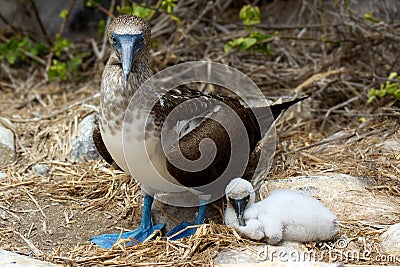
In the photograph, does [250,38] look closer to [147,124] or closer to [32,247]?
[147,124]

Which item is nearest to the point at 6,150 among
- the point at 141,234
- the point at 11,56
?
the point at 141,234

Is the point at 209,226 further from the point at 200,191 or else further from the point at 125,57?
the point at 125,57

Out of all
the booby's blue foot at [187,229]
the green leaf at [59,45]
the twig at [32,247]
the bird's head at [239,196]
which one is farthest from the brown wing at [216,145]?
the green leaf at [59,45]

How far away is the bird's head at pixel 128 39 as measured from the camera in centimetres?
328

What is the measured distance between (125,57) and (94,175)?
1384 mm

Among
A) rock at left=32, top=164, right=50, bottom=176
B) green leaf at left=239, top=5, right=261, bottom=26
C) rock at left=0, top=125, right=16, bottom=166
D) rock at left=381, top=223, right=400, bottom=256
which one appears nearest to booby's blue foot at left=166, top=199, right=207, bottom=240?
rock at left=381, top=223, right=400, bottom=256

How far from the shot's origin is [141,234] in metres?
3.76

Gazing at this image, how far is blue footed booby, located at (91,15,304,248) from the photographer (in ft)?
10.8

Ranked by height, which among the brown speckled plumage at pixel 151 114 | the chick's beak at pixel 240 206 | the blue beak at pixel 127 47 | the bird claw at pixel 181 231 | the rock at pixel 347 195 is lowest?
the bird claw at pixel 181 231

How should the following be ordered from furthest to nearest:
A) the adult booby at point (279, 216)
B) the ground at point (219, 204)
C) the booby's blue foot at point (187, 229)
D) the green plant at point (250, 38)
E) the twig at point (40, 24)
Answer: the twig at point (40, 24) → the green plant at point (250, 38) → the booby's blue foot at point (187, 229) → the ground at point (219, 204) → the adult booby at point (279, 216)

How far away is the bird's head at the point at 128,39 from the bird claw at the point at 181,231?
0.96m

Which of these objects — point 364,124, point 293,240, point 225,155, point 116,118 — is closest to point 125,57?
point 116,118

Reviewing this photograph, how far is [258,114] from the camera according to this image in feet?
13.3

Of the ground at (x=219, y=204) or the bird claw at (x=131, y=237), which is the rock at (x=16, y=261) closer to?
the ground at (x=219, y=204)
